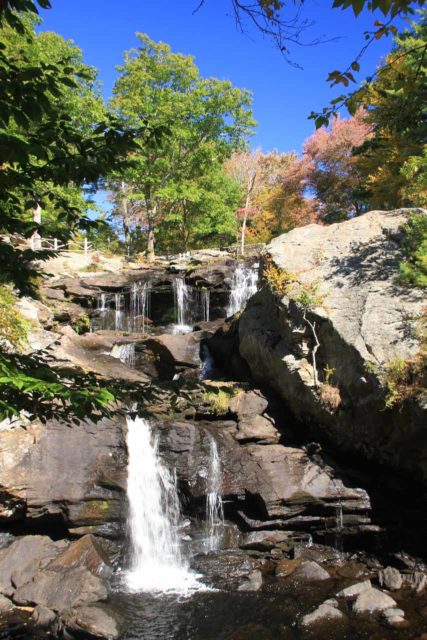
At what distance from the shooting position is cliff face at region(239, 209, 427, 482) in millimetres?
7590

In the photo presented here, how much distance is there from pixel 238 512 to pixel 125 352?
7.01 meters

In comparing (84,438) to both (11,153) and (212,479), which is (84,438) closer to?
(212,479)

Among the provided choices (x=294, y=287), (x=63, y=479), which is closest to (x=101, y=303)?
(x=294, y=287)

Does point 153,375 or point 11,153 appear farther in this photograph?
point 153,375

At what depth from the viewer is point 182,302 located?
19.5 meters

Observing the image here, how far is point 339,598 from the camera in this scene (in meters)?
6.59

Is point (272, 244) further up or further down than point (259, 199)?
further down

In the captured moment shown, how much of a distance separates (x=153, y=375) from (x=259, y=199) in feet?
78.9

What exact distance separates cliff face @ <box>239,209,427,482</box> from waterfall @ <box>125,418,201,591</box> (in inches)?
124

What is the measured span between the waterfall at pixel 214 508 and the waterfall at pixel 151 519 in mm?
623

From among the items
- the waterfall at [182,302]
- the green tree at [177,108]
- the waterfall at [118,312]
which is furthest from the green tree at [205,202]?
the waterfall at [118,312]

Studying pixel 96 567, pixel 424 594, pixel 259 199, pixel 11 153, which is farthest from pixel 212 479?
pixel 259 199

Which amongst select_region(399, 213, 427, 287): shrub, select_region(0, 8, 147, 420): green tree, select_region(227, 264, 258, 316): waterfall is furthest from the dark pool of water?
select_region(227, 264, 258, 316): waterfall

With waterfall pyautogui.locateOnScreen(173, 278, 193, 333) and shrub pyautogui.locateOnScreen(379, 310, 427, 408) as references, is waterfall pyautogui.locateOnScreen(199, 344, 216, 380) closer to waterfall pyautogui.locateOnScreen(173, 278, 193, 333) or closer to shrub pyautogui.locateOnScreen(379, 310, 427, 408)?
waterfall pyautogui.locateOnScreen(173, 278, 193, 333)
